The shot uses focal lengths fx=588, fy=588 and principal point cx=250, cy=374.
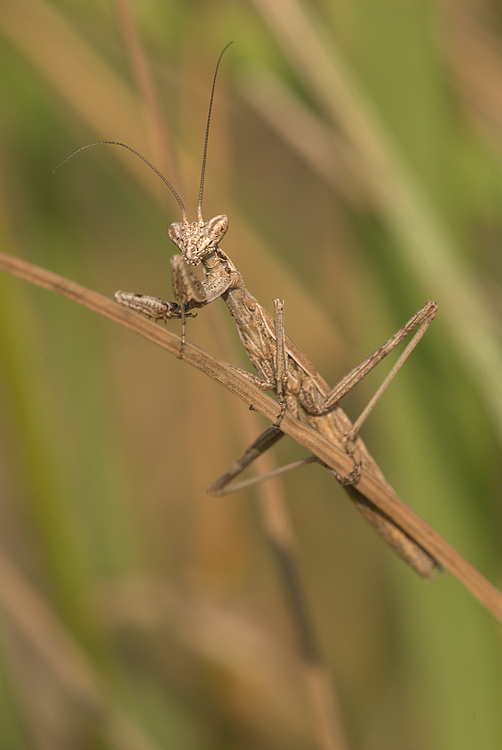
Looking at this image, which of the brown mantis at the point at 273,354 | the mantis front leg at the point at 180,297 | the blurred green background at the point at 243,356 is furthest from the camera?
the blurred green background at the point at 243,356

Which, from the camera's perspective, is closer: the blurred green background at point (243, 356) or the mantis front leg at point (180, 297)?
the mantis front leg at point (180, 297)

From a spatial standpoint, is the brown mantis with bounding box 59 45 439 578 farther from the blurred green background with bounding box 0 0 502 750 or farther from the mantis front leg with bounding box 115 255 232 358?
the blurred green background with bounding box 0 0 502 750

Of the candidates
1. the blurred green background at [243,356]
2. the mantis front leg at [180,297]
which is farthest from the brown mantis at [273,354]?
the blurred green background at [243,356]

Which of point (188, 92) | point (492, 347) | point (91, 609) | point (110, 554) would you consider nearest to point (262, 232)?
point (188, 92)

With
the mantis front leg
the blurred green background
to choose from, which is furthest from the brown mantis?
the blurred green background

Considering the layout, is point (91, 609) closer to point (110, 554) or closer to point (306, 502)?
point (110, 554)

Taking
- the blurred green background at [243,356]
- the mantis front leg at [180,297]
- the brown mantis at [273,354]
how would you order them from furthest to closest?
the blurred green background at [243,356], the brown mantis at [273,354], the mantis front leg at [180,297]

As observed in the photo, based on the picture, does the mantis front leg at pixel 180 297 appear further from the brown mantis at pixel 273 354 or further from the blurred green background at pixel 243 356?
the blurred green background at pixel 243 356
